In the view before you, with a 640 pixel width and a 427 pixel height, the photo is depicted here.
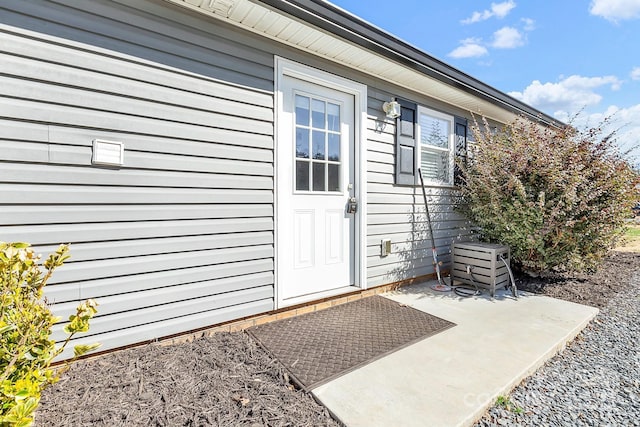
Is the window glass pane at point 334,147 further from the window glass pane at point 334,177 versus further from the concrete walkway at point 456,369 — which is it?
the concrete walkway at point 456,369

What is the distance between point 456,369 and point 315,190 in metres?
1.94

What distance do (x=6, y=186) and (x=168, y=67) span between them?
125cm

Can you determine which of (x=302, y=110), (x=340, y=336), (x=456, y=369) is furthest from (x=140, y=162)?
(x=456, y=369)

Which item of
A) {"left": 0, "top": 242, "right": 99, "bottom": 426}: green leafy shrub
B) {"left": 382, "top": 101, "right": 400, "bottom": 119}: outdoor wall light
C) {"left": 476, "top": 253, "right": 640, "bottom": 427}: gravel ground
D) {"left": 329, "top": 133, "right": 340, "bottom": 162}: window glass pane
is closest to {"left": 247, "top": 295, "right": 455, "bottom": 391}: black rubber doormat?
{"left": 476, "top": 253, "right": 640, "bottom": 427}: gravel ground

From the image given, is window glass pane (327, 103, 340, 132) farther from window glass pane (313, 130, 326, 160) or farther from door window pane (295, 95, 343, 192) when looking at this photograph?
window glass pane (313, 130, 326, 160)

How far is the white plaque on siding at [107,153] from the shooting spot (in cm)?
191

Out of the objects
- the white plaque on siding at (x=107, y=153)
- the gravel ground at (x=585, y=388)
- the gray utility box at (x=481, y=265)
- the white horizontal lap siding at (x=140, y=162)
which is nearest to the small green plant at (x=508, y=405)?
the gravel ground at (x=585, y=388)

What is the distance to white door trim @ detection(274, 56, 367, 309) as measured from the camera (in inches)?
105

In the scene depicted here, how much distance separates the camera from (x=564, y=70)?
29.9 ft

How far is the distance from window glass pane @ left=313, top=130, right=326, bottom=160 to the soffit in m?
0.75

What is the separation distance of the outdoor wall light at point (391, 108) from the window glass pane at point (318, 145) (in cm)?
91

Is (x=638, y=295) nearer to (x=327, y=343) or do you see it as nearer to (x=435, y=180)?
(x=435, y=180)

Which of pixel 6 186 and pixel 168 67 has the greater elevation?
pixel 168 67

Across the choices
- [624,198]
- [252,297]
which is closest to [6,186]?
[252,297]
